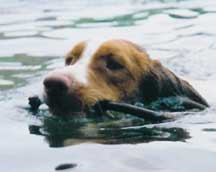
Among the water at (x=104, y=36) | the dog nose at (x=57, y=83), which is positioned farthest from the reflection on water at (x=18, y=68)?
the dog nose at (x=57, y=83)

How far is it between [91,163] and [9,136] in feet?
3.57

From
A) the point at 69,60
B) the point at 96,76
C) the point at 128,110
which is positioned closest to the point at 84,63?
the point at 96,76

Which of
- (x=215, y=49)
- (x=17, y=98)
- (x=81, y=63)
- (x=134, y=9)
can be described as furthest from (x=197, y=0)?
(x=81, y=63)

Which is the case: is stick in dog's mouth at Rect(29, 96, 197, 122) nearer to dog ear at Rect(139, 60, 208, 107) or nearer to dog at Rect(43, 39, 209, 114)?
dog at Rect(43, 39, 209, 114)

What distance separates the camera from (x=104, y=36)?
959 cm

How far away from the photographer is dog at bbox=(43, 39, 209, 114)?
5.03 m

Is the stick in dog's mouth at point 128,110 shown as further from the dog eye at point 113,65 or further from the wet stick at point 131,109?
the dog eye at point 113,65

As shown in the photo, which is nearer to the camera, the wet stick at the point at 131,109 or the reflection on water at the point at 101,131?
the reflection on water at the point at 101,131

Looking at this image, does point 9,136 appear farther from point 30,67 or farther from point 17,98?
point 30,67

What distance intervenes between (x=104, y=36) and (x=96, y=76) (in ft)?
13.5

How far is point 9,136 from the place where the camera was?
16.9 ft

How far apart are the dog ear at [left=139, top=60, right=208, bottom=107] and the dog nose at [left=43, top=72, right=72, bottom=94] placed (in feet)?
3.71

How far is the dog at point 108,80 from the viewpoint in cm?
503

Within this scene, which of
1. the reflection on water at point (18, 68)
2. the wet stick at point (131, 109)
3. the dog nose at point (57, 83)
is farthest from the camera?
the reflection on water at point (18, 68)
